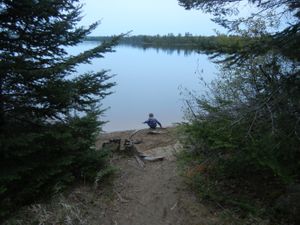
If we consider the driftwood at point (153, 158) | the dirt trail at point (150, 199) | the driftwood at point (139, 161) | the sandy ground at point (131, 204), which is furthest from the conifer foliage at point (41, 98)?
the driftwood at point (153, 158)

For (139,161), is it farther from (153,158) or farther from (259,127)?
(259,127)

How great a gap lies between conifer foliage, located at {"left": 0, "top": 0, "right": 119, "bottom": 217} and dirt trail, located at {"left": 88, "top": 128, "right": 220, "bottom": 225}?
67 cm

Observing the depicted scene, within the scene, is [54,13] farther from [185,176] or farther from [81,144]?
[185,176]

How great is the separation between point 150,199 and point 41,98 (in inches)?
88.1

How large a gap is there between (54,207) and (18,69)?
77.0 inches

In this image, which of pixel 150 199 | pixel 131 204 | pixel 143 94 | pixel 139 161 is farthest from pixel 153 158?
pixel 143 94

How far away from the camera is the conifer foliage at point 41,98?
15.4ft

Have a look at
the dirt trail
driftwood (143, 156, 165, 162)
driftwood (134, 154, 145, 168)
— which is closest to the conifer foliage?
the dirt trail

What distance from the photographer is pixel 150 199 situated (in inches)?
211

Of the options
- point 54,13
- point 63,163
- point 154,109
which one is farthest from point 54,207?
point 154,109

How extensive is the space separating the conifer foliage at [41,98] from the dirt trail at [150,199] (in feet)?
2.19

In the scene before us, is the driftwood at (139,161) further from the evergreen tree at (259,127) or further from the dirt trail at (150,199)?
the evergreen tree at (259,127)

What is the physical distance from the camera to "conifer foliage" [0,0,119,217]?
468 cm

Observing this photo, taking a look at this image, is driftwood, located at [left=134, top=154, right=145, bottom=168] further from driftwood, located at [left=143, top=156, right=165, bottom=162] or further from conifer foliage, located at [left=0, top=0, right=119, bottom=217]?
conifer foliage, located at [left=0, top=0, right=119, bottom=217]
